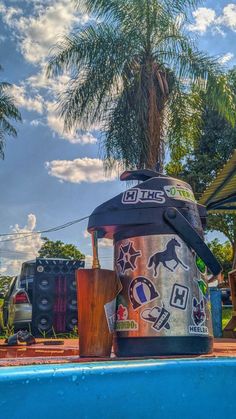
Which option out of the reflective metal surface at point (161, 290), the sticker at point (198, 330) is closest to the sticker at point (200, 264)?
the reflective metal surface at point (161, 290)

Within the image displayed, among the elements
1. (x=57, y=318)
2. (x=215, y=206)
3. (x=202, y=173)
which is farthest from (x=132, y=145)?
(x=202, y=173)

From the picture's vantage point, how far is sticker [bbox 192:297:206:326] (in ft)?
3.80

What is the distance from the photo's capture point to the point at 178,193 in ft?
4.17

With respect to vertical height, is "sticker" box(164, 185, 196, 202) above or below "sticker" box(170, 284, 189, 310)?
above

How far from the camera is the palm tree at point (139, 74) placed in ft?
41.2

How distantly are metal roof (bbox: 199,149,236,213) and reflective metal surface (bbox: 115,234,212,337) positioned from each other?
5.15m

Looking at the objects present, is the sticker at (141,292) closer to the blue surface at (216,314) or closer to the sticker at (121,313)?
the sticker at (121,313)

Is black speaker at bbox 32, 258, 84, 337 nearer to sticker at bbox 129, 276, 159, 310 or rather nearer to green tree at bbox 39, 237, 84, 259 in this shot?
sticker at bbox 129, 276, 159, 310

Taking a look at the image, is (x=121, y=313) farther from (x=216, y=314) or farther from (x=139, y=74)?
(x=139, y=74)

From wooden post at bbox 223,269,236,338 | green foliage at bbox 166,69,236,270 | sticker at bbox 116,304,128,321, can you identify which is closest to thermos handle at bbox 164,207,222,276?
sticker at bbox 116,304,128,321

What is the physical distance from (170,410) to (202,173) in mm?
20756

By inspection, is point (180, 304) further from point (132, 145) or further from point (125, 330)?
point (132, 145)

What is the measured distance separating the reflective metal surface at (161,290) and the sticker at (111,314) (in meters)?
0.02

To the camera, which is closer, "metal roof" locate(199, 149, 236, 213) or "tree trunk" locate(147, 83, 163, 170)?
"metal roof" locate(199, 149, 236, 213)
